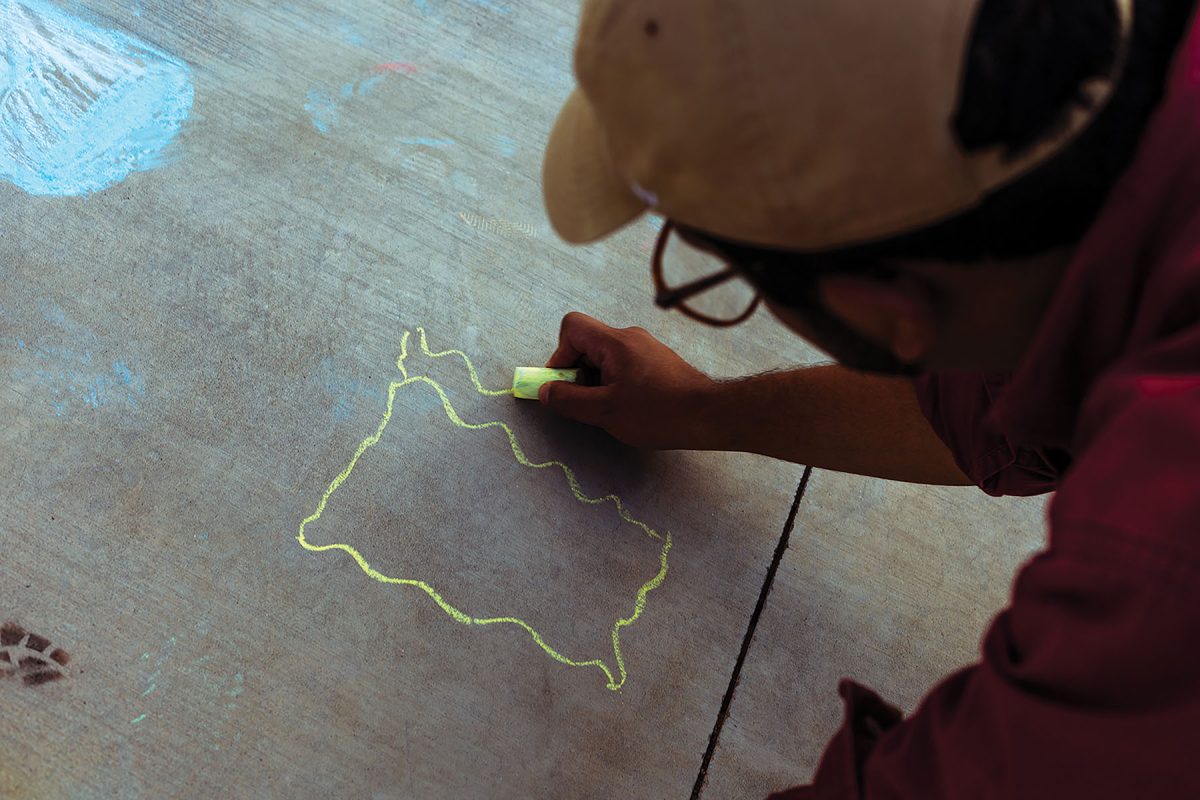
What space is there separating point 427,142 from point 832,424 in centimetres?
100

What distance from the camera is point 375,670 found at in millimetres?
1472

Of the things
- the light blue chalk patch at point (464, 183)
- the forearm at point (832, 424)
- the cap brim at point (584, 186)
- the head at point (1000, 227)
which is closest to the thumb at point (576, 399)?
the forearm at point (832, 424)

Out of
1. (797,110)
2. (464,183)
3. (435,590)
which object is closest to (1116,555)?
(797,110)

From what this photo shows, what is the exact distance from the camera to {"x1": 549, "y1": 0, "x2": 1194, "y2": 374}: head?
0.72 meters

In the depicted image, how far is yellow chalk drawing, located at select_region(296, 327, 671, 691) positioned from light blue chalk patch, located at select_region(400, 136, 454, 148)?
1.38ft

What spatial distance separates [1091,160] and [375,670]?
4.03ft

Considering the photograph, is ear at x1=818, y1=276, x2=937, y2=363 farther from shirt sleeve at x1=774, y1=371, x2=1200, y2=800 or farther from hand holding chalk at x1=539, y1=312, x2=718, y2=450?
hand holding chalk at x1=539, y1=312, x2=718, y2=450

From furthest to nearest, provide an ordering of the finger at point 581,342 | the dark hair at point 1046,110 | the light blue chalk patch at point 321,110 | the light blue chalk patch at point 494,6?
1. the light blue chalk patch at point 494,6
2. the light blue chalk patch at point 321,110
3. the finger at point 581,342
4. the dark hair at point 1046,110

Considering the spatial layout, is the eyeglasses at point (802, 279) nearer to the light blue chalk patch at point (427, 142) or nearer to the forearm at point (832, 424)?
the forearm at point (832, 424)

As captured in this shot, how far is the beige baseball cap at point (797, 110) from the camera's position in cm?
72

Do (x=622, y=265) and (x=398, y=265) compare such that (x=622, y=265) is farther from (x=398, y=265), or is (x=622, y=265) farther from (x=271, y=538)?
(x=271, y=538)

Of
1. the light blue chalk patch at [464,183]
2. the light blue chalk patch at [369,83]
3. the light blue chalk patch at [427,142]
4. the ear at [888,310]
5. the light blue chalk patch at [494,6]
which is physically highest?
the ear at [888,310]

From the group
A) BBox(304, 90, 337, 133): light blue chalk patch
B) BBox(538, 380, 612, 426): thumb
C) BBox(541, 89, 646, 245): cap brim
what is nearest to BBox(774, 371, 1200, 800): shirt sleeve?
BBox(541, 89, 646, 245): cap brim

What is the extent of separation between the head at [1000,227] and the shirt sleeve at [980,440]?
11.4 inches
